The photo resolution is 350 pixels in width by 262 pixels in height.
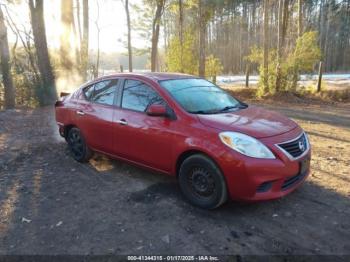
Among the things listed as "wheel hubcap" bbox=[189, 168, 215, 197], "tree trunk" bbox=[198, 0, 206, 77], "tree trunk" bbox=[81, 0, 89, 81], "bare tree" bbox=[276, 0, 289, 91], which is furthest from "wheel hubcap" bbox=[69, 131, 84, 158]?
"tree trunk" bbox=[198, 0, 206, 77]

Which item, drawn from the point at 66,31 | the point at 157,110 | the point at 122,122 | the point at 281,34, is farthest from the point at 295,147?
the point at 66,31

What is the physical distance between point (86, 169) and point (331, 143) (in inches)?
200

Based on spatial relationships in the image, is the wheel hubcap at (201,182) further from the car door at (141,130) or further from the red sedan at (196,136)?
the car door at (141,130)

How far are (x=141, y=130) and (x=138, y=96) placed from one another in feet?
1.88

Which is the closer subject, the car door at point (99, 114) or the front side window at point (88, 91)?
the car door at point (99, 114)

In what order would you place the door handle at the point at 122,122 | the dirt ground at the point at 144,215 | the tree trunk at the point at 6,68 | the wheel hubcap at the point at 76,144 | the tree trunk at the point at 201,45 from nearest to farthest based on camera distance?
the dirt ground at the point at 144,215 → the door handle at the point at 122,122 → the wheel hubcap at the point at 76,144 → the tree trunk at the point at 6,68 → the tree trunk at the point at 201,45

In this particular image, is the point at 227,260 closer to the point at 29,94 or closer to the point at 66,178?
the point at 66,178

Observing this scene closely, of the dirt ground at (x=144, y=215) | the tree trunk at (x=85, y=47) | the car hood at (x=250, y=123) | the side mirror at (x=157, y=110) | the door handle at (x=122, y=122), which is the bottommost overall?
the dirt ground at (x=144, y=215)

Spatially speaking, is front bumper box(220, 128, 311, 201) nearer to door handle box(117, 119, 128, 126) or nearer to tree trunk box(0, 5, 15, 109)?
door handle box(117, 119, 128, 126)

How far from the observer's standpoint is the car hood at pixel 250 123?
392 cm

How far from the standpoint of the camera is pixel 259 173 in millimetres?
3668

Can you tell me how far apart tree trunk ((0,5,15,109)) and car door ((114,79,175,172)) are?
11.3m

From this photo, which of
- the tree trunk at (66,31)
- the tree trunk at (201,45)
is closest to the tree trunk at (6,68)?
the tree trunk at (66,31)

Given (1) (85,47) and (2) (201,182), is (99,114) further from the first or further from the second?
(1) (85,47)
